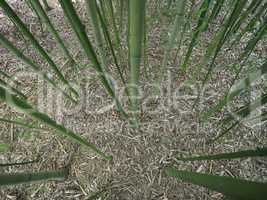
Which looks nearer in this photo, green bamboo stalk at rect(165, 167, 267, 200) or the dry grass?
green bamboo stalk at rect(165, 167, 267, 200)

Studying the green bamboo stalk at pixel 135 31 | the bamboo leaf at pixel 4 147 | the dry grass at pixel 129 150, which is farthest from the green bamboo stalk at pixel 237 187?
the bamboo leaf at pixel 4 147

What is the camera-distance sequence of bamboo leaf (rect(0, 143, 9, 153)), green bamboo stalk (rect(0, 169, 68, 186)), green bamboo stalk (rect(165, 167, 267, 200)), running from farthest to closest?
1. bamboo leaf (rect(0, 143, 9, 153))
2. green bamboo stalk (rect(0, 169, 68, 186))
3. green bamboo stalk (rect(165, 167, 267, 200))

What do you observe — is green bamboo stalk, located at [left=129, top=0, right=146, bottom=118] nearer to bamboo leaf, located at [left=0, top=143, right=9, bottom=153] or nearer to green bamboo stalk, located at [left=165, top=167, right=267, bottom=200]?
green bamboo stalk, located at [left=165, top=167, right=267, bottom=200]

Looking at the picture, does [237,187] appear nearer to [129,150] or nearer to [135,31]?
[135,31]

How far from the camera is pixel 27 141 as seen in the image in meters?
0.91

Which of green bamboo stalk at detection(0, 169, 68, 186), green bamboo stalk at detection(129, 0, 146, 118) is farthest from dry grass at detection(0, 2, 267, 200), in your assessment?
green bamboo stalk at detection(129, 0, 146, 118)

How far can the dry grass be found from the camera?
84 centimetres

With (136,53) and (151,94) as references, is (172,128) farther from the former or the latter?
(136,53)

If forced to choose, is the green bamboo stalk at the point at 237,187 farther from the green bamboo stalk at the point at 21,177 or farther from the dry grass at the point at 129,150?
the dry grass at the point at 129,150

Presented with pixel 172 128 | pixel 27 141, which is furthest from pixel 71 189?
pixel 172 128

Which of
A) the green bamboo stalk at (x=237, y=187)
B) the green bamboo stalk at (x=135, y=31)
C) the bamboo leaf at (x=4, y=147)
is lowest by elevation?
the green bamboo stalk at (x=237, y=187)

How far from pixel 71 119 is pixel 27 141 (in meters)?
0.14

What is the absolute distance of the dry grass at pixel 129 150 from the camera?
84 centimetres

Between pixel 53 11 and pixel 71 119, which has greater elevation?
pixel 53 11
